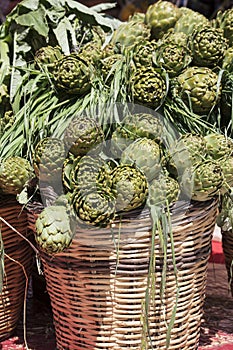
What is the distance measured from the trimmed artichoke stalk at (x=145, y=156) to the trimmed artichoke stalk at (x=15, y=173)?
15 cm

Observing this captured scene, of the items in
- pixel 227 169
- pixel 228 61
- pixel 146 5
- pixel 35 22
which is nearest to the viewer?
pixel 227 169

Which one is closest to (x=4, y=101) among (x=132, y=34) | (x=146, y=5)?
→ (x=132, y=34)

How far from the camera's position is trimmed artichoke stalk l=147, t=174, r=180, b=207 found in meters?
0.85

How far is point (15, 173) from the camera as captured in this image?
928 mm

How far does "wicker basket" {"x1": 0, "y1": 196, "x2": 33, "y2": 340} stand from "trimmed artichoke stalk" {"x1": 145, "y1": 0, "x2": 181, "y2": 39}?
40 cm

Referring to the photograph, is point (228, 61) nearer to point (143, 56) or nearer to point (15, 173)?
point (143, 56)

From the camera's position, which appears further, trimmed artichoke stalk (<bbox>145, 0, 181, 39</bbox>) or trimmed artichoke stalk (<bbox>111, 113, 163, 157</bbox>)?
trimmed artichoke stalk (<bbox>145, 0, 181, 39</bbox>)

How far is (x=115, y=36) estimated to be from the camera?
113 centimetres

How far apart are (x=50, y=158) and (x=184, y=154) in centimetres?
19

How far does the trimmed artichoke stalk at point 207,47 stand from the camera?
1.00m

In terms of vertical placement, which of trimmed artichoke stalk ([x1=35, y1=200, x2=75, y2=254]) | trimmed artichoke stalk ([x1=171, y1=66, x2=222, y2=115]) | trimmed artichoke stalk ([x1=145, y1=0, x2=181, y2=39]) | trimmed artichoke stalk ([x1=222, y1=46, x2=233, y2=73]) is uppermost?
trimmed artichoke stalk ([x1=145, y1=0, x2=181, y2=39])

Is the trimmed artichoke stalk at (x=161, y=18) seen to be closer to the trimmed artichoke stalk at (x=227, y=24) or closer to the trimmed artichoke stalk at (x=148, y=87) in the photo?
the trimmed artichoke stalk at (x=227, y=24)

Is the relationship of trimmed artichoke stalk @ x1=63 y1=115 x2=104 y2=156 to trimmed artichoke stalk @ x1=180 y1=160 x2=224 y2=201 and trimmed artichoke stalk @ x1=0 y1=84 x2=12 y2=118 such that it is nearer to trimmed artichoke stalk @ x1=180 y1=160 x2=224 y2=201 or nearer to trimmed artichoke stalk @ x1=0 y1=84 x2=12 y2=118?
trimmed artichoke stalk @ x1=180 y1=160 x2=224 y2=201

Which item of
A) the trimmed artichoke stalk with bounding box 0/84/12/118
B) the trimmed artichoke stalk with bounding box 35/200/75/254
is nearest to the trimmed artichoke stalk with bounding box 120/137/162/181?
the trimmed artichoke stalk with bounding box 35/200/75/254
